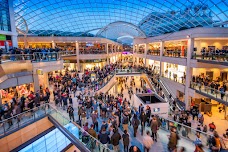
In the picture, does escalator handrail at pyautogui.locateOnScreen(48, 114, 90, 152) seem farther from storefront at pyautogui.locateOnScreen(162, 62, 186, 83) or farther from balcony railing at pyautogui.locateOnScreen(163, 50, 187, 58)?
balcony railing at pyautogui.locateOnScreen(163, 50, 187, 58)

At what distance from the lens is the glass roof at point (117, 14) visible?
80.8ft

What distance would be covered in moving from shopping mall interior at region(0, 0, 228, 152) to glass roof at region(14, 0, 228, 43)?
19cm

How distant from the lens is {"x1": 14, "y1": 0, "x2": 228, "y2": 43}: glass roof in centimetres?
2462

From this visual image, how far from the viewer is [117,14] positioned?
3844 centimetres

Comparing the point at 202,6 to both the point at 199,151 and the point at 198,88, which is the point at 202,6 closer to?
the point at 198,88

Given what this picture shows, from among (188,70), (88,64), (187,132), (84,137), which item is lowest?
(187,132)

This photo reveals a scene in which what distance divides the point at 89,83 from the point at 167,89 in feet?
42.1

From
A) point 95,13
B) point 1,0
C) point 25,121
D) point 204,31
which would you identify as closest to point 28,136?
point 25,121

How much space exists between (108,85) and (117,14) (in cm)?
1971

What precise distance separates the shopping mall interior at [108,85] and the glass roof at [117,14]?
0.19 m

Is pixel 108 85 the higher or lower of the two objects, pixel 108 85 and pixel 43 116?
the lower

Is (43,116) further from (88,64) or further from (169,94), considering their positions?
(88,64)

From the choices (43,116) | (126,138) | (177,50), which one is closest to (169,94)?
(177,50)

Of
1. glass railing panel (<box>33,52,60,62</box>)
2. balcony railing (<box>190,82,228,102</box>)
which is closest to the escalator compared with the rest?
balcony railing (<box>190,82,228,102</box>)
